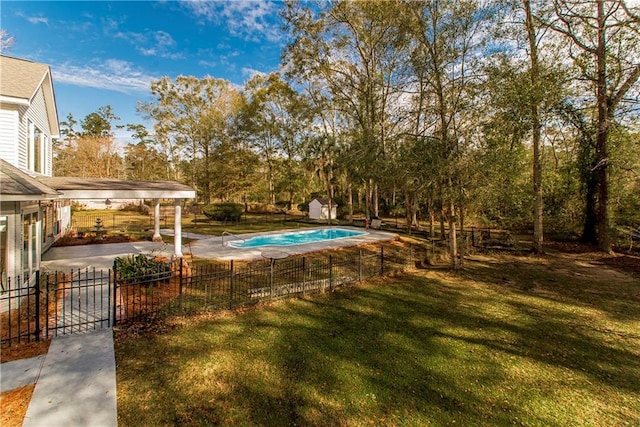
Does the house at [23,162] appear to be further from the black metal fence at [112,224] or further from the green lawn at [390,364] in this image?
the black metal fence at [112,224]

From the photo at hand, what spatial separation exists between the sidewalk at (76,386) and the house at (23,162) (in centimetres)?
305

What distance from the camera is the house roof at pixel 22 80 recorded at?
318 inches

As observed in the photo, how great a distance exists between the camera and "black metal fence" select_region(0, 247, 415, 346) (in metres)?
5.46

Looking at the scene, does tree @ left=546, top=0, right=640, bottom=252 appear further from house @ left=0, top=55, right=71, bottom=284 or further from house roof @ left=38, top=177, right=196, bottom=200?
house @ left=0, top=55, right=71, bottom=284

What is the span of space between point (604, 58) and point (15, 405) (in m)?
20.3

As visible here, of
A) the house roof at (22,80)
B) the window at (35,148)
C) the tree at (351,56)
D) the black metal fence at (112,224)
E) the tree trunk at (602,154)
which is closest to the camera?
the house roof at (22,80)

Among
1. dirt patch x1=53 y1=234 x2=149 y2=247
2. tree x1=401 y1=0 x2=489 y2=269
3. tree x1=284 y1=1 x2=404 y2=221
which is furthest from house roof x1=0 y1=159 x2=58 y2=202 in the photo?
tree x1=284 y1=1 x2=404 y2=221

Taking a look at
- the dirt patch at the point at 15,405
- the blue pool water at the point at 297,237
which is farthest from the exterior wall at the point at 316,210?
the dirt patch at the point at 15,405

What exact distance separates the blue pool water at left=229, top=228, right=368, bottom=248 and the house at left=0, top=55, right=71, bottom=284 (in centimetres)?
748

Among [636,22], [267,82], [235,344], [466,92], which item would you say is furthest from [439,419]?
[267,82]

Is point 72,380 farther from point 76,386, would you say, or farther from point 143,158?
point 143,158

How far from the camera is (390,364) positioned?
4.88m

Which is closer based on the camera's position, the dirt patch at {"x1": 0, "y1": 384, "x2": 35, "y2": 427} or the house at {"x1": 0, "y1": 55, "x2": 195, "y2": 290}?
the dirt patch at {"x1": 0, "y1": 384, "x2": 35, "y2": 427}

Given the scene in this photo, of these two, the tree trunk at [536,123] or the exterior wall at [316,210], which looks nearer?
the tree trunk at [536,123]
